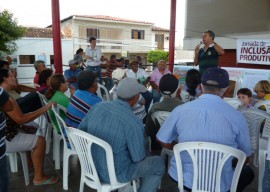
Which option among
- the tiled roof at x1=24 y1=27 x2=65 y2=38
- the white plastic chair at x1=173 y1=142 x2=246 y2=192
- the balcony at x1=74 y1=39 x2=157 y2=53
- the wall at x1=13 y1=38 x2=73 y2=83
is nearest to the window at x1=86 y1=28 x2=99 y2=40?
the balcony at x1=74 y1=39 x2=157 y2=53

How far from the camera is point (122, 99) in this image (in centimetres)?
169

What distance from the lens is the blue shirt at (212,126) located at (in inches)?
53.7

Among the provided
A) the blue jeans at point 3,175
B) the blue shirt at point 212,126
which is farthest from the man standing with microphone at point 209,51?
the blue jeans at point 3,175

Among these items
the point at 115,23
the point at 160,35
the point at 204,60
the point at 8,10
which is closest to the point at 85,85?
the point at 204,60

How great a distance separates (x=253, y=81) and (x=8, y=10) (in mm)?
14284

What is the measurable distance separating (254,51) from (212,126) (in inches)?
181

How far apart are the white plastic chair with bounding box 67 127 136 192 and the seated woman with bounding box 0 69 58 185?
1.66ft

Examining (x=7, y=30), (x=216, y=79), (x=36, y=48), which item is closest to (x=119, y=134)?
(x=216, y=79)

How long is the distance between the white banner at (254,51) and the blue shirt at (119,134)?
4.50 meters

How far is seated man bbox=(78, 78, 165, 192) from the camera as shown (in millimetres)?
1563

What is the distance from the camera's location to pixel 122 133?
5.12 ft

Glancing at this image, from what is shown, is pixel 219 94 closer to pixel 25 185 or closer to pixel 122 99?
pixel 122 99

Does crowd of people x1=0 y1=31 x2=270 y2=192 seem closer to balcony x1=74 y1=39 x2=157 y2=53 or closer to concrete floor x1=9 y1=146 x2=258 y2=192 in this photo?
concrete floor x1=9 y1=146 x2=258 y2=192

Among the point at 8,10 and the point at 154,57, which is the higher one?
the point at 8,10
